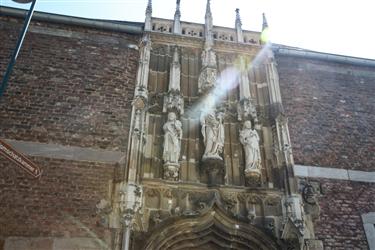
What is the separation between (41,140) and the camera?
7988 mm

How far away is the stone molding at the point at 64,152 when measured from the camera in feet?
25.6

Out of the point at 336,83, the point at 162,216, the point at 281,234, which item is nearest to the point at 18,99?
the point at 162,216

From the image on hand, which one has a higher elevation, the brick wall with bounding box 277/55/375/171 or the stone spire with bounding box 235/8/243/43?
the stone spire with bounding box 235/8/243/43

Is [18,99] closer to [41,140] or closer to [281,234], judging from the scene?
[41,140]

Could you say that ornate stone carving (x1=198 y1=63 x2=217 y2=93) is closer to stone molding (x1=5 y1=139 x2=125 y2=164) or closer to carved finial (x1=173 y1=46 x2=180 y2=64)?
carved finial (x1=173 y1=46 x2=180 y2=64)

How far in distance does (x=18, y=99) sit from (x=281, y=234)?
619 cm

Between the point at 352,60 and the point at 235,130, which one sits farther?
the point at 352,60

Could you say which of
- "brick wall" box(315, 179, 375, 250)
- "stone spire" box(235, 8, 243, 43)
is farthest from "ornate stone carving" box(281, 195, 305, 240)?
"stone spire" box(235, 8, 243, 43)

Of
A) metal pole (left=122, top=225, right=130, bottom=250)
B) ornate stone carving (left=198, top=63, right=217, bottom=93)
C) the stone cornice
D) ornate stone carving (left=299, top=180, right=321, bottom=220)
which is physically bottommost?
metal pole (left=122, top=225, right=130, bottom=250)

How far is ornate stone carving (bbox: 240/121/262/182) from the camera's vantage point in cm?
823

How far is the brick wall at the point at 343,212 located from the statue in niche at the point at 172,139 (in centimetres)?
329

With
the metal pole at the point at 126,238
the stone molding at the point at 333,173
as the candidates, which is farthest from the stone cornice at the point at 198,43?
the metal pole at the point at 126,238

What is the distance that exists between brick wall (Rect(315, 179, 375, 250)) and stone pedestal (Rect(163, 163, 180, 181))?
3129 mm

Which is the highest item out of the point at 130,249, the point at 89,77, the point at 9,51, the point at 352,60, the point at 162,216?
the point at 352,60
